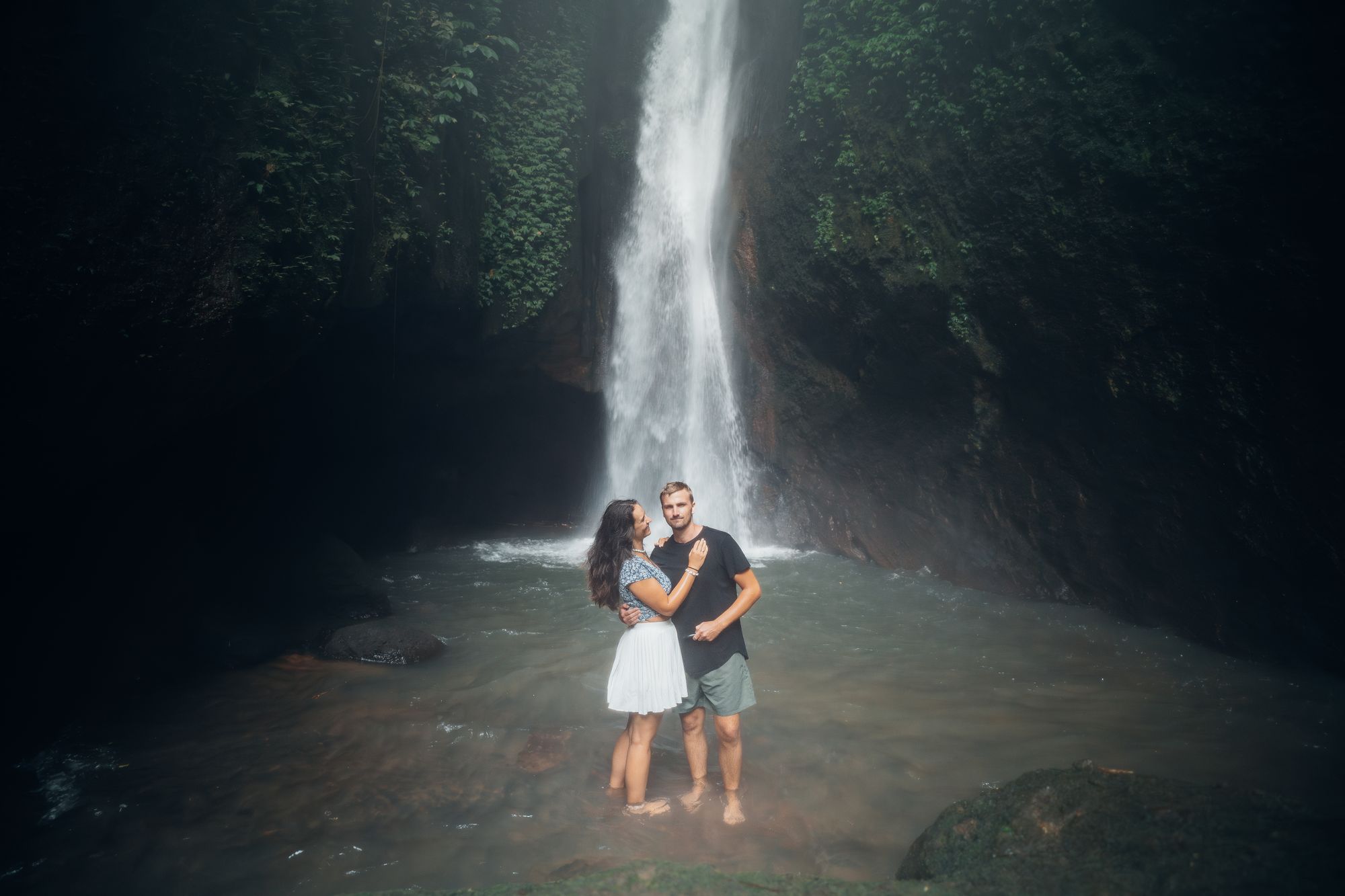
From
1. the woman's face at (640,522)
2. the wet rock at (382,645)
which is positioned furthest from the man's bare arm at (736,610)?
the wet rock at (382,645)

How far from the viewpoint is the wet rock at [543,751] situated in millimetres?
4781

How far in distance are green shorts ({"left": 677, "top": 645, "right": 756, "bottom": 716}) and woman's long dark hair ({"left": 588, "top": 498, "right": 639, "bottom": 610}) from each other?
61 cm

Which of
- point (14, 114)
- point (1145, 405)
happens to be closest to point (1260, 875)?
point (1145, 405)

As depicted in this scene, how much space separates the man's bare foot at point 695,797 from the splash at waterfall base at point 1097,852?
1296mm

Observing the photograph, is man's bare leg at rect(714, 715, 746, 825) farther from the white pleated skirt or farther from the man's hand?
the man's hand

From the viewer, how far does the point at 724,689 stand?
3.95 meters

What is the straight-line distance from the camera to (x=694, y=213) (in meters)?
13.4

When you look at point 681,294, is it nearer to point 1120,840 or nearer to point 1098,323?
point 1098,323

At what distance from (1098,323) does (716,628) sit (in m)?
5.72

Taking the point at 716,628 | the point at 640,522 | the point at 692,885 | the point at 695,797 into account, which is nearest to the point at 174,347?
the point at 640,522

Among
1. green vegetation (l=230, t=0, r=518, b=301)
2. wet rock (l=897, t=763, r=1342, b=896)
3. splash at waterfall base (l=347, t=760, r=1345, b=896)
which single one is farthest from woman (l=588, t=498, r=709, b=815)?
green vegetation (l=230, t=0, r=518, b=301)

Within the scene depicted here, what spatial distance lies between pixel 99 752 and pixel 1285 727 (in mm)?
7797

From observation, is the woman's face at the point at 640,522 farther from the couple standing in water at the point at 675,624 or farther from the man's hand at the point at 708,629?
the man's hand at the point at 708,629

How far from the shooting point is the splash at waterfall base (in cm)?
230
